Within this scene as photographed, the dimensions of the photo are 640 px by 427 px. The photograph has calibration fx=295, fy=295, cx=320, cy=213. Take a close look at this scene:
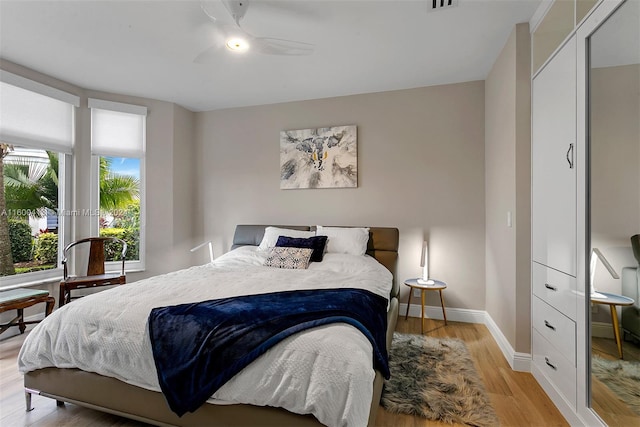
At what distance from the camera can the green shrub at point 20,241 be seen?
3141 mm

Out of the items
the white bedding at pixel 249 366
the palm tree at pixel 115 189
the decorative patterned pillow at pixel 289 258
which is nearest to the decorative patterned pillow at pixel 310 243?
the decorative patterned pillow at pixel 289 258

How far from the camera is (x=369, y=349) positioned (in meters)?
1.41

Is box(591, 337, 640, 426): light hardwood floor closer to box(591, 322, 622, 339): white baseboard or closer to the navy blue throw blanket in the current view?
box(591, 322, 622, 339): white baseboard

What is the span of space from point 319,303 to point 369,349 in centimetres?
38

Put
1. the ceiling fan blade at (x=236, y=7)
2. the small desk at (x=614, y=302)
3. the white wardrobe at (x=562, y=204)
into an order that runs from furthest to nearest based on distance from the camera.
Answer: the ceiling fan blade at (x=236, y=7)
the white wardrobe at (x=562, y=204)
the small desk at (x=614, y=302)

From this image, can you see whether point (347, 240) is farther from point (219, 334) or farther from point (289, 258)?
point (219, 334)

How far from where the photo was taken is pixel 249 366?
1.34 metres

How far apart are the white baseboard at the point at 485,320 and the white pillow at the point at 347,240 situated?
98 cm

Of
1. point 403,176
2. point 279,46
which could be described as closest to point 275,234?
point 403,176

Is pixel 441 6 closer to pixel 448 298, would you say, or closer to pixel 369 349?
pixel 369 349

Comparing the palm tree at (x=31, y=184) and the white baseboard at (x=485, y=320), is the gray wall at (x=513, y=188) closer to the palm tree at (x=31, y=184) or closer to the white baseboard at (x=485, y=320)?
the white baseboard at (x=485, y=320)

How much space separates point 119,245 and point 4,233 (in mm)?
1057

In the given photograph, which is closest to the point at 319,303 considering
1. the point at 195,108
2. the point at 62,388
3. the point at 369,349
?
the point at 369,349

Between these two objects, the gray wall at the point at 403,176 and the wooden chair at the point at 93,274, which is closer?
the wooden chair at the point at 93,274
